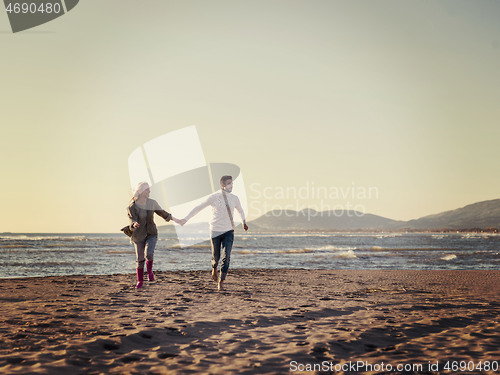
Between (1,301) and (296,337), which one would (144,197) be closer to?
(1,301)

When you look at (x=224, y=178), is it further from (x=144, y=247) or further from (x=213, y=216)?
(x=144, y=247)

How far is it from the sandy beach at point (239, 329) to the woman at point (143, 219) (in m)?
0.85

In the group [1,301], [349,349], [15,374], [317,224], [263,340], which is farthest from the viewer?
[317,224]

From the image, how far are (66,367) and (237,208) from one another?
533 centimetres

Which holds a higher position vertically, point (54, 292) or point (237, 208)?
point (237, 208)

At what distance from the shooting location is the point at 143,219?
8.49 metres

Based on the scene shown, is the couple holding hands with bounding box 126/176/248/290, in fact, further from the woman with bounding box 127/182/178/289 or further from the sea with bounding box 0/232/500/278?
the sea with bounding box 0/232/500/278

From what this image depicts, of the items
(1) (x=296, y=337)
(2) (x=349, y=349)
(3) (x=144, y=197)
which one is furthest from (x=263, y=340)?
(3) (x=144, y=197)

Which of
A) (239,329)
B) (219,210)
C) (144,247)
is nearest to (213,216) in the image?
(219,210)

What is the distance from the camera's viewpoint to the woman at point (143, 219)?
8422 mm

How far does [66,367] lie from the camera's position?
3.62m

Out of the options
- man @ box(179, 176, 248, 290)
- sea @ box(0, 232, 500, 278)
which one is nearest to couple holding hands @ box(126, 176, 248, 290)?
man @ box(179, 176, 248, 290)

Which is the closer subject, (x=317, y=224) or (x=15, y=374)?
(x=15, y=374)

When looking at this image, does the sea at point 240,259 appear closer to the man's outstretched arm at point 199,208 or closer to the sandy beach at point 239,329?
the man's outstretched arm at point 199,208
